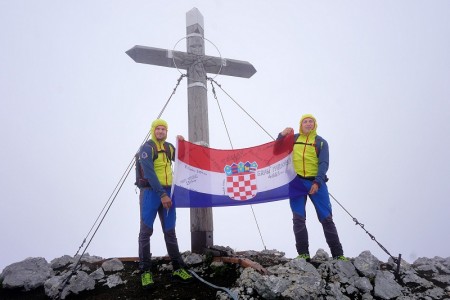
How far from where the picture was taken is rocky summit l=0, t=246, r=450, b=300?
432 cm

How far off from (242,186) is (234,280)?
1.90 m

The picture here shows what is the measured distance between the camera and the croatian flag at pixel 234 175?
19.7 feet

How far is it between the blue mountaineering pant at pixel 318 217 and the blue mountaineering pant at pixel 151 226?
1.99 m

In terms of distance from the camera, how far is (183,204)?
19.3ft

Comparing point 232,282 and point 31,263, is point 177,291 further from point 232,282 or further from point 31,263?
point 31,263

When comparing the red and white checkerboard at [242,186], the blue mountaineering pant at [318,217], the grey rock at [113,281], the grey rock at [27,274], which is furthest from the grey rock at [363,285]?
the grey rock at [27,274]

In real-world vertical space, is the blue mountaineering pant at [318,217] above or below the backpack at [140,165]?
below

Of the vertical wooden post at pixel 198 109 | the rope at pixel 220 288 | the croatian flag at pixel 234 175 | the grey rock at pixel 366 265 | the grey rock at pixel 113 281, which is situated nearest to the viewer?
the rope at pixel 220 288

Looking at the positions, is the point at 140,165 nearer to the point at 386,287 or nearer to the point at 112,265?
the point at 112,265

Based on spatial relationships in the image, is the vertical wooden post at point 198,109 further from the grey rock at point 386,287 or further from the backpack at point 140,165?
the grey rock at point 386,287

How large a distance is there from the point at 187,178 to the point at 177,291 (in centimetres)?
209

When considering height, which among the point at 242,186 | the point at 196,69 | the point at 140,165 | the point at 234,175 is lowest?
the point at 242,186

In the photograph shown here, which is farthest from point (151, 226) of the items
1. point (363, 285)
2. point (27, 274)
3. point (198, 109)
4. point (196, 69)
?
point (196, 69)

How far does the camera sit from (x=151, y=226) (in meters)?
5.26
